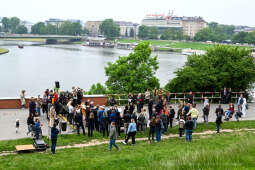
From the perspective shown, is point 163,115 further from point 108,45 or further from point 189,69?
point 108,45

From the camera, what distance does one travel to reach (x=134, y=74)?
3922 centimetres

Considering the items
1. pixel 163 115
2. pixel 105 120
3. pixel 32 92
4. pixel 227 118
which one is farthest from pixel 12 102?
pixel 32 92

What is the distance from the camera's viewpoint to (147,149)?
46.5 ft

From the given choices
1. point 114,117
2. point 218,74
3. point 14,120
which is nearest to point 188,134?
point 114,117

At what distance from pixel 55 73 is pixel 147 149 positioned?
6435cm

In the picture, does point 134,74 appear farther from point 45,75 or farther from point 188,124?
point 45,75

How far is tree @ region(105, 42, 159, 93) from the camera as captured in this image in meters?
38.8

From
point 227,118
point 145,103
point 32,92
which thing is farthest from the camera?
point 32,92

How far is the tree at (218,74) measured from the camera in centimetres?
2922

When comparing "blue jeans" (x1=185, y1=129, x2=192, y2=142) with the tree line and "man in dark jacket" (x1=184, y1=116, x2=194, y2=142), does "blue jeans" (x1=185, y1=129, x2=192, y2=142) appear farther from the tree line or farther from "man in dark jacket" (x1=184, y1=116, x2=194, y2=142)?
the tree line

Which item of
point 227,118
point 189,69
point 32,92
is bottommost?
point 32,92

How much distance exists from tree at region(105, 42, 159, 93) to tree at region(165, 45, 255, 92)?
801cm

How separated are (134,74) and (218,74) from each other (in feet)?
39.4

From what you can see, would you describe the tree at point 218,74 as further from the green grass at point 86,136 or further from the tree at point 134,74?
the green grass at point 86,136
